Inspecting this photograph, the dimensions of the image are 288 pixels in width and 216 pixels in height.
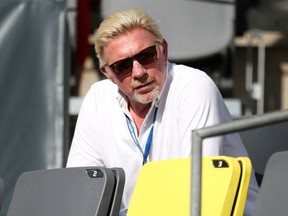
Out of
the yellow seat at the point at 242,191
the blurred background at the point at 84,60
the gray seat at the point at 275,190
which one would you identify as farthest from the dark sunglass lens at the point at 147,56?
the gray seat at the point at 275,190

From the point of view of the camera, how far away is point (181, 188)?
302 centimetres

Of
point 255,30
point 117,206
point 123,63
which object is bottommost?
point 255,30

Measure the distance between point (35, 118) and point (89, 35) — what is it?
10.8 feet

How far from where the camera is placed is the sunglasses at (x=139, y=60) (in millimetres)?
3697

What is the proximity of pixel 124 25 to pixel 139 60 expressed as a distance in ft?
0.45

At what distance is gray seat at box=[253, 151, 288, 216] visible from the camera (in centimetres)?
260

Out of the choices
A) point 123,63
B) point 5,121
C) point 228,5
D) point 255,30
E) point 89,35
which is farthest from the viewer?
point 255,30

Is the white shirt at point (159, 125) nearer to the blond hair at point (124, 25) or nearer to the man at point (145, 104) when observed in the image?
the man at point (145, 104)

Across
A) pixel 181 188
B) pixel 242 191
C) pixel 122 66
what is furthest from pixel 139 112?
pixel 242 191

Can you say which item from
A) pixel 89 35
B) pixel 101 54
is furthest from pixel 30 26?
pixel 89 35

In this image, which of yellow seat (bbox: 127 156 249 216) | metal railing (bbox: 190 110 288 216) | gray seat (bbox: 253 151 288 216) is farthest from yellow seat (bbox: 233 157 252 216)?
metal railing (bbox: 190 110 288 216)

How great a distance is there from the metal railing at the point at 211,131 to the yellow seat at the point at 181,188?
0.39 m

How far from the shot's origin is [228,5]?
7.29 metres

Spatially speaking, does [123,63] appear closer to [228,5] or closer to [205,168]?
[205,168]
